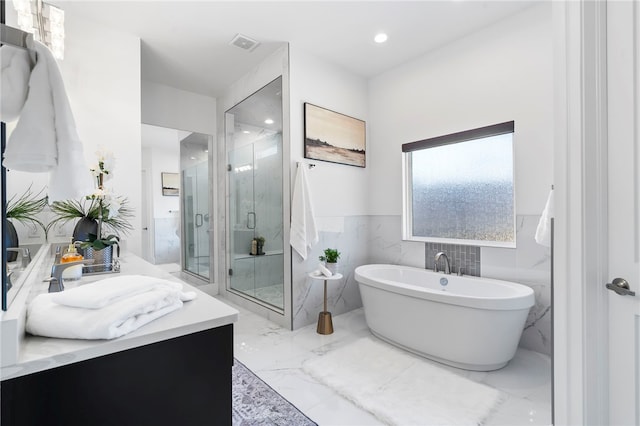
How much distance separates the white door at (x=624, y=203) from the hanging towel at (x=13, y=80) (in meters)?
1.87

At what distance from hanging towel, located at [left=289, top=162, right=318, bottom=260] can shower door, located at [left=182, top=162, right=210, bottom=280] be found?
74.4 inches

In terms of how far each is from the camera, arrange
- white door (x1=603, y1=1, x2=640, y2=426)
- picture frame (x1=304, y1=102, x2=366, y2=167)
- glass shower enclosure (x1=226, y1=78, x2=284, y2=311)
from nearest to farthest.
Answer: white door (x1=603, y1=1, x2=640, y2=426) → picture frame (x1=304, y1=102, x2=366, y2=167) → glass shower enclosure (x1=226, y1=78, x2=284, y2=311)

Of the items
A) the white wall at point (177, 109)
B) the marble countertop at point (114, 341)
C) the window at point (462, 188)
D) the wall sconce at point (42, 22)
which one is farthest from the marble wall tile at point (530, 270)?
the white wall at point (177, 109)

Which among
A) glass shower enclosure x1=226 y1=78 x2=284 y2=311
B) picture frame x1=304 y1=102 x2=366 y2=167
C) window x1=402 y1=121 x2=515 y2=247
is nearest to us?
window x1=402 y1=121 x2=515 y2=247

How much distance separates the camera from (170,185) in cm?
466

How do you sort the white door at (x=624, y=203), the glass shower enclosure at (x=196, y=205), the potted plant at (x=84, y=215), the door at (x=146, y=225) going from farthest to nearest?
the door at (x=146, y=225), the glass shower enclosure at (x=196, y=205), the potted plant at (x=84, y=215), the white door at (x=624, y=203)

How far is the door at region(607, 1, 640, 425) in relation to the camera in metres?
1.07

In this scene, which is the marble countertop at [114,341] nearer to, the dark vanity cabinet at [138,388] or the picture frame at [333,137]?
the dark vanity cabinet at [138,388]

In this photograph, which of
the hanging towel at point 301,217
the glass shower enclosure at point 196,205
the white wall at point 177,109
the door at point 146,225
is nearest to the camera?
the hanging towel at point 301,217

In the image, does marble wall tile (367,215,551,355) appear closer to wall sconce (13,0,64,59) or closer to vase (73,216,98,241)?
vase (73,216,98,241)

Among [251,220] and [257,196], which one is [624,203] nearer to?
[257,196]

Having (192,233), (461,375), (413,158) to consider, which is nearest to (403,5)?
(413,158)

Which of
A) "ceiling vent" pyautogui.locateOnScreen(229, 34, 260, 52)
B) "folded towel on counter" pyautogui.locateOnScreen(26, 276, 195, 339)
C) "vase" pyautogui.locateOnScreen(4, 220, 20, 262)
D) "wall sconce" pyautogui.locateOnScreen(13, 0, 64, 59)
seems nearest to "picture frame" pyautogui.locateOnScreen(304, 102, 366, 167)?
"ceiling vent" pyautogui.locateOnScreen(229, 34, 260, 52)

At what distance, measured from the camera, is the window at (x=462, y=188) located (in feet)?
8.55
